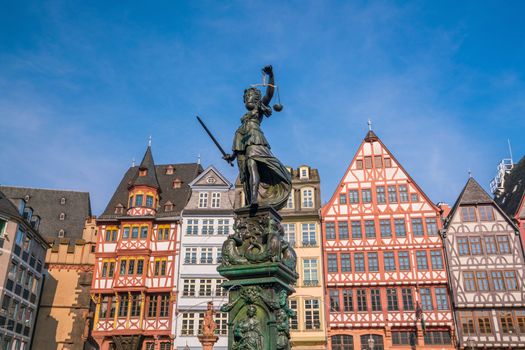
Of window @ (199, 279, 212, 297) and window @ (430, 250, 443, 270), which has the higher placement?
window @ (430, 250, 443, 270)

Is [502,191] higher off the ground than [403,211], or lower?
higher

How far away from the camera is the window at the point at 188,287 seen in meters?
32.4

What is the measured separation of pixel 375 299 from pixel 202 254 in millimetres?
11604

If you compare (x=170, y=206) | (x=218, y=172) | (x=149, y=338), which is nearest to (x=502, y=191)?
(x=218, y=172)

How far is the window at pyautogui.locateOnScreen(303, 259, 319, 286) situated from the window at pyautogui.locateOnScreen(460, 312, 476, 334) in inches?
346

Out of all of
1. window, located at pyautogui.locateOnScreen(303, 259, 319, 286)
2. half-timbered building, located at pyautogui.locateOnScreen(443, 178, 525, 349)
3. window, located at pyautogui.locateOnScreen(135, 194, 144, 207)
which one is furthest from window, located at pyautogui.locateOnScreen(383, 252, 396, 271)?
window, located at pyautogui.locateOnScreen(135, 194, 144, 207)

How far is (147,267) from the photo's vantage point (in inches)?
1305

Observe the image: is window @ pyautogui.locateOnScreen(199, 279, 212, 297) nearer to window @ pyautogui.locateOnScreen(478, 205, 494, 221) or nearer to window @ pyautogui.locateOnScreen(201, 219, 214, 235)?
window @ pyautogui.locateOnScreen(201, 219, 214, 235)

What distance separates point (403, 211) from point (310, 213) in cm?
602

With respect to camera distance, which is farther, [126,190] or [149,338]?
[126,190]

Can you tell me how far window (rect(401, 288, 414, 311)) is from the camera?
3003 cm

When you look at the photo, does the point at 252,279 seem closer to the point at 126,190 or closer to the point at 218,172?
the point at 218,172

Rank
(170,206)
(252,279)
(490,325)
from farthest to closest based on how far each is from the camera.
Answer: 1. (170,206)
2. (490,325)
3. (252,279)

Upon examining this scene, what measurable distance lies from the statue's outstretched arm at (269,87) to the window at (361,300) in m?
24.9
